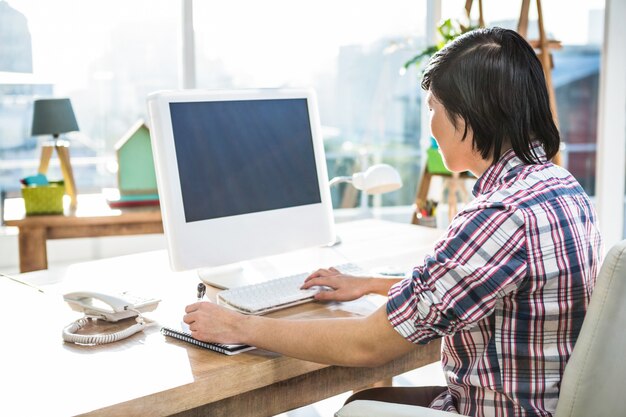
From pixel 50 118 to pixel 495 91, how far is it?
2.94m

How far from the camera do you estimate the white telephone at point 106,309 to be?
1.31 m

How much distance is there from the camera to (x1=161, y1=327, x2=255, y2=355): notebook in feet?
4.12

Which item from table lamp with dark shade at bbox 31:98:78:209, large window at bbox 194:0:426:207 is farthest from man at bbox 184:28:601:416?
large window at bbox 194:0:426:207

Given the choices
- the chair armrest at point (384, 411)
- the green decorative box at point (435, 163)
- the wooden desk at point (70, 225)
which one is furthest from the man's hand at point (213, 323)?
the green decorative box at point (435, 163)

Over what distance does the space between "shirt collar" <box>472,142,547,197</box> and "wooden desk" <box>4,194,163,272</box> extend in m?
2.13

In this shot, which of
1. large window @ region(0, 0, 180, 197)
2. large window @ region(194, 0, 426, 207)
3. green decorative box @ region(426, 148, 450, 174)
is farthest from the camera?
large window @ region(194, 0, 426, 207)

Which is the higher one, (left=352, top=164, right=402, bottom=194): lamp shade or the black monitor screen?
the black monitor screen

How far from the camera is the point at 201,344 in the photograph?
1286 mm

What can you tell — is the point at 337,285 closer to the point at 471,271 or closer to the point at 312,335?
the point at 312,335

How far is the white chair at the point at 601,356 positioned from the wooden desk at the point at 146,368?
27cm

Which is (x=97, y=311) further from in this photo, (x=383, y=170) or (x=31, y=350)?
(x=383, y=170)

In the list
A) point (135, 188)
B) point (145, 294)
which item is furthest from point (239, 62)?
point (145, 294)

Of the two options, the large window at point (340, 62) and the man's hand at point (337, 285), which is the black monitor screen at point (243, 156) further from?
the large window at point (340, 62)

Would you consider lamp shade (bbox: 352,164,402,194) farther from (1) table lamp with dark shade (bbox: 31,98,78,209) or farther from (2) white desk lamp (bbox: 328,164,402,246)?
(1) table lamp with dark shade (bbox: 31,98,78,209)
